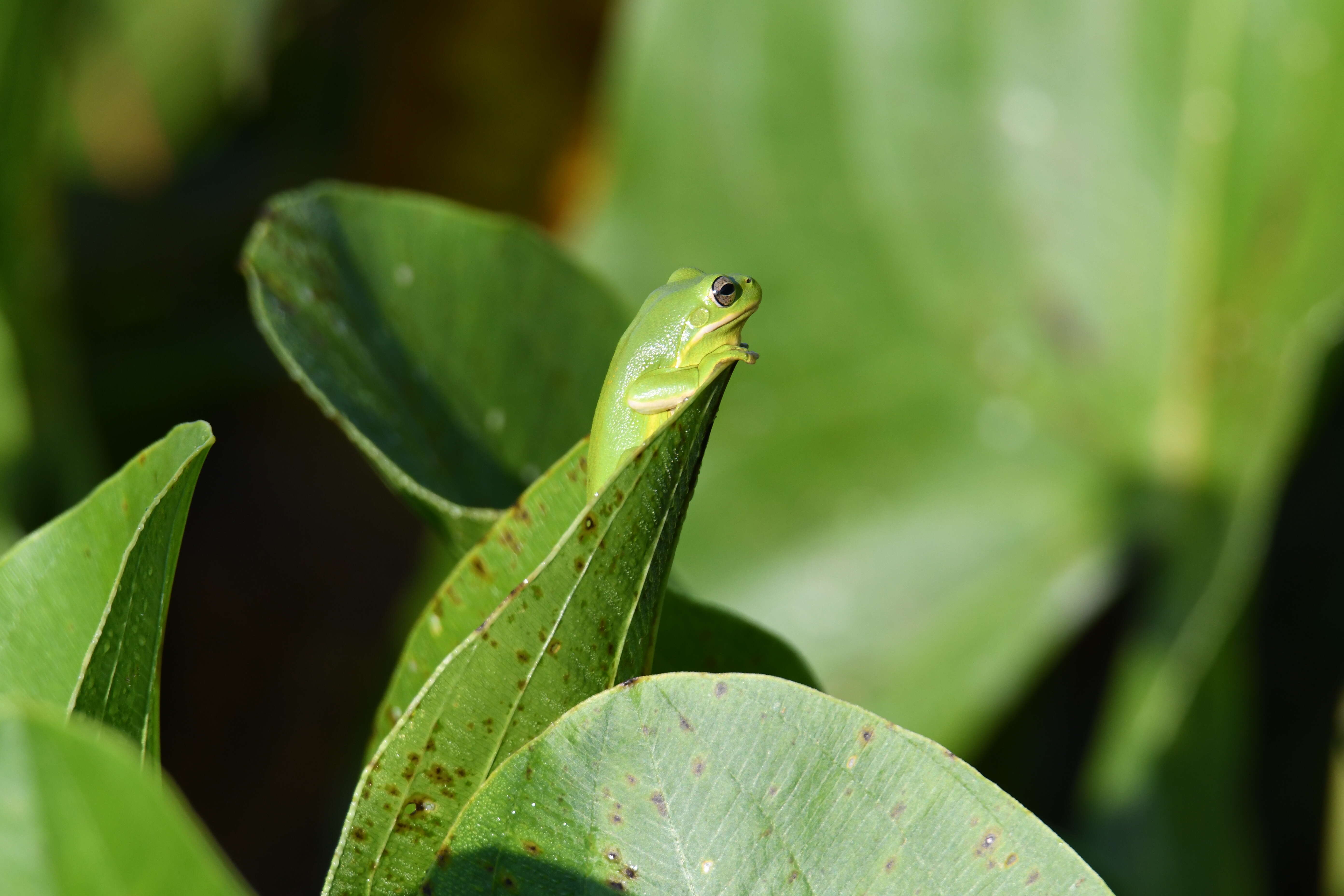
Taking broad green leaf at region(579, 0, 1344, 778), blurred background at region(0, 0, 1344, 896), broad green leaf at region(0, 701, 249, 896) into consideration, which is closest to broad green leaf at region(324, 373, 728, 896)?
broad green leaf at region(0, 701, 249, 896)

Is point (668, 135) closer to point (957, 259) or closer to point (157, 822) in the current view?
point (957, 259)

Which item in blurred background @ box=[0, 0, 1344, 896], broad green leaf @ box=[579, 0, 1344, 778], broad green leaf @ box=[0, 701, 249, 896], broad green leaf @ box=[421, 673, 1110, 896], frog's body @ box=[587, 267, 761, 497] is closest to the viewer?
broad green leaf @ box=[0, 701, 249, 896]

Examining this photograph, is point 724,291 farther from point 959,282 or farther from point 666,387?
point 959,282

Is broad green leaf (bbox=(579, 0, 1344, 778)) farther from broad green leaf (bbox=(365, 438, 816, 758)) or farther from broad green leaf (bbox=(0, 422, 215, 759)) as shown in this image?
broad green leaf (bbox=(0, 422, 215, 759))

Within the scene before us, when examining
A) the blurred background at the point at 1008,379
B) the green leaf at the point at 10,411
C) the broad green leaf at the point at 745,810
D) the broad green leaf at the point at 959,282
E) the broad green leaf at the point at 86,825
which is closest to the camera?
the broad green leaf at the point at 86,825

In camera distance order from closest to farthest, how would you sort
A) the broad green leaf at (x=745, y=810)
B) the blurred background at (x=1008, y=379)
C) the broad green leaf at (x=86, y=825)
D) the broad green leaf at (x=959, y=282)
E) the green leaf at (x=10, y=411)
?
the broad green leaf at (x=86, y=825), the broad green leaf at (x=745, y=810), the green leaf at (x=10, y=411), the blurred background at (x=1008, y=379), the broad green leaf at (x=959, y=282)

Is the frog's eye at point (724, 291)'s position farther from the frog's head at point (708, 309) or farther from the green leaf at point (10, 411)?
the green leaf at point (10, 411)

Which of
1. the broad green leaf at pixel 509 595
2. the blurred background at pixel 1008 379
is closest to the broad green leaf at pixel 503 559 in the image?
the broad green leaf at pixel 509 595
